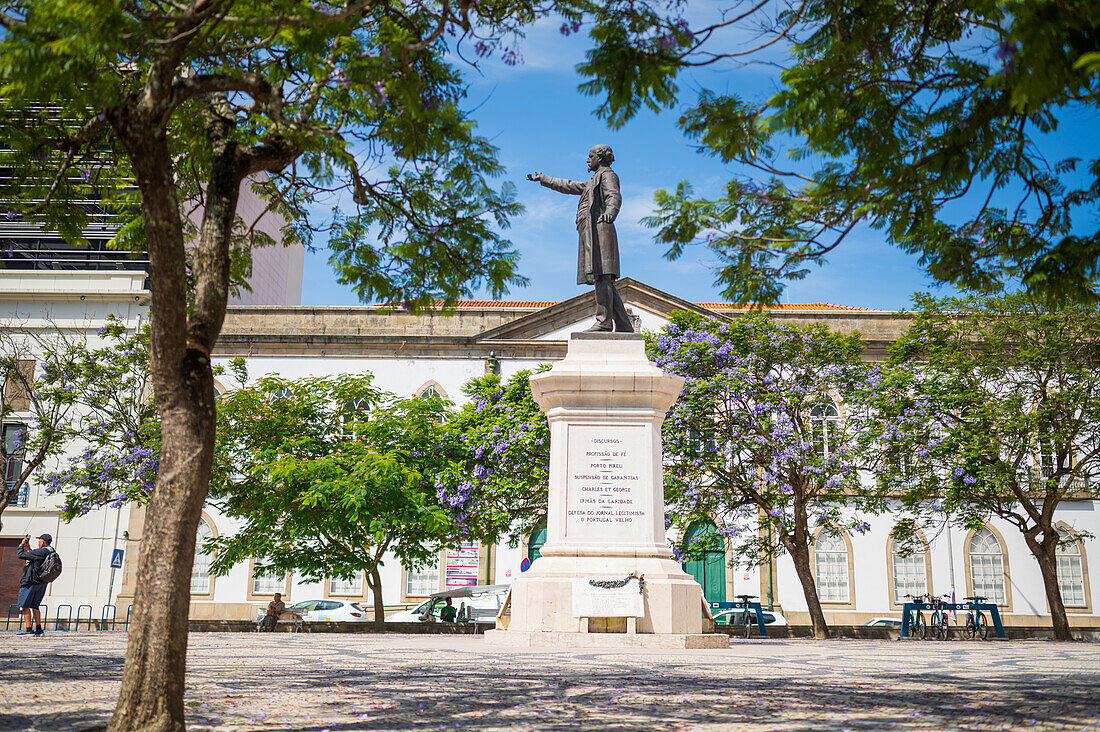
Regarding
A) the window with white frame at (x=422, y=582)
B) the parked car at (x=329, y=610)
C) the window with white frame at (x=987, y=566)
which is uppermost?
the window with white frame at (x=987, y=566)

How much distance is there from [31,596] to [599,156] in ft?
38.6

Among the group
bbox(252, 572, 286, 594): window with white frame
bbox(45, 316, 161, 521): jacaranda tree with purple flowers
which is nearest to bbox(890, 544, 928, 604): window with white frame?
bbox(252, 572, 286, 594): window with white frame

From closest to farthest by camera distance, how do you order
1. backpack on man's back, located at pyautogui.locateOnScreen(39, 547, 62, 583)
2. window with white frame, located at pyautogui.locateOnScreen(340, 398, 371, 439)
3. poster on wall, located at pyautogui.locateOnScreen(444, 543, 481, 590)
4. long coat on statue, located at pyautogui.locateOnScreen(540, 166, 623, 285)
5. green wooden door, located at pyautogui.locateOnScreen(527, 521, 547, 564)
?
long coat on statue, located at pyautogui.locateOnScreen(540, 166, 623, 285)
backpack on man's back, located at pyautogui.locateOnScreen(39, 547, 62, 583)
window with white frame, located at pyautogui.locateOnScreen(340, 398, 371, 439)
green wooden door, located at pyautogui.locateOnScreen(527, 521, 547, 564)
poster on wall, located at pyautogui.locateOnScreen(444, 543, 481, 590)

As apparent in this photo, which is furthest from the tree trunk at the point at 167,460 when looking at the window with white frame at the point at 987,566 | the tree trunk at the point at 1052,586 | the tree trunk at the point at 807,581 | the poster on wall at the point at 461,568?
the window with white frame at the point at 987,566

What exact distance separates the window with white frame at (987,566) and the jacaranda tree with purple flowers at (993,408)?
10345 millimetres

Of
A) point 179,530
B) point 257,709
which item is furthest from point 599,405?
point 179,530

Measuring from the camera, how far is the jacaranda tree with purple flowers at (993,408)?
20609mm

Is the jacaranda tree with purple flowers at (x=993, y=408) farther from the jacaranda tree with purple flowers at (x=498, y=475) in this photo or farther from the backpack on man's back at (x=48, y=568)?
the backpack on man's back at (x=48, y=568)

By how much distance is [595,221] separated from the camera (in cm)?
1228

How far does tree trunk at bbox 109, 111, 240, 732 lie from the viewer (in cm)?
417

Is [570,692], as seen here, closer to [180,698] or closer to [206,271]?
[180,698]

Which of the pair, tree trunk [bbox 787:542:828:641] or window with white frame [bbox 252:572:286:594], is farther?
window with white frame [bbox 252:572:286:594]

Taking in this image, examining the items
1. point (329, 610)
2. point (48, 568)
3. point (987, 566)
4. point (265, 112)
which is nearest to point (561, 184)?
point (265, 112)

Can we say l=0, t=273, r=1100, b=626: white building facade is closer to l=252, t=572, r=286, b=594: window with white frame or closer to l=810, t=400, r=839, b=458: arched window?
l=252, t=572, r=286, b=594: window with white frame
